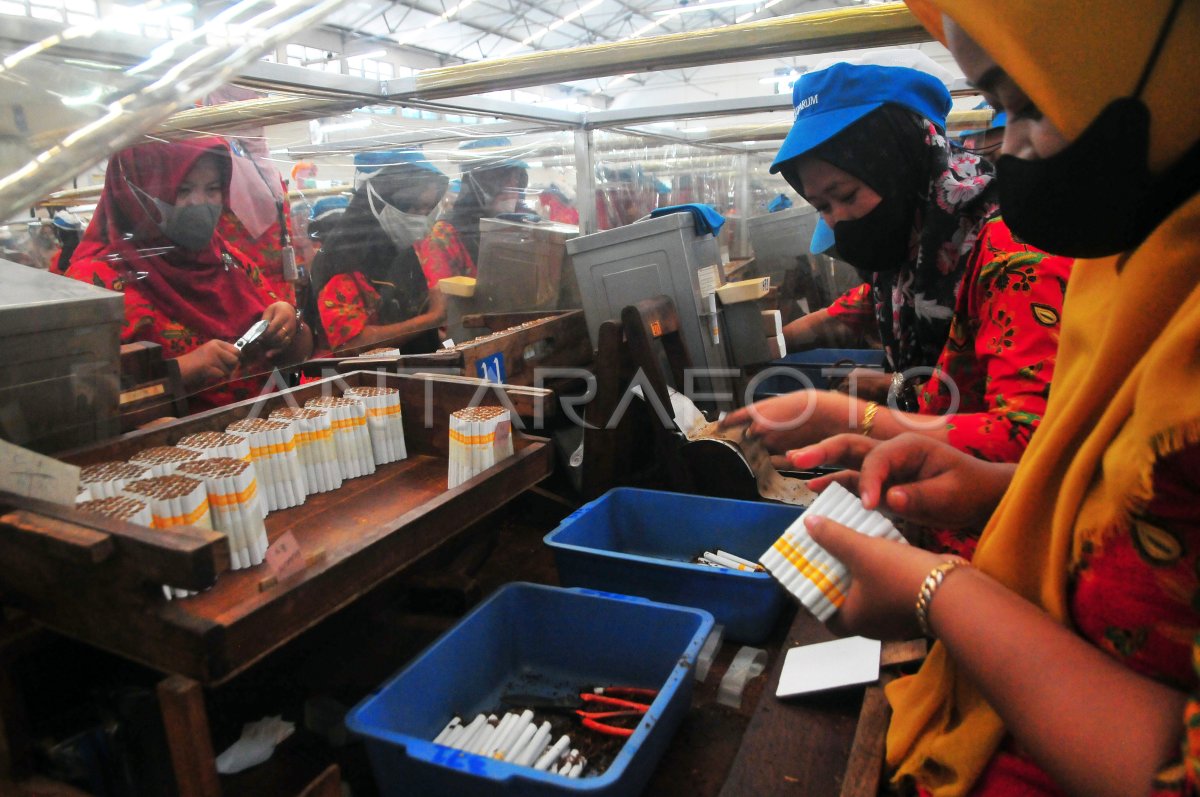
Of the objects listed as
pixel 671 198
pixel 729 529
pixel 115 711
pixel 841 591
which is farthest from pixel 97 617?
pixel 671 198

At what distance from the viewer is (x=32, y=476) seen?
0.90 meters

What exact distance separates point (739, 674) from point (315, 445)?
971mm

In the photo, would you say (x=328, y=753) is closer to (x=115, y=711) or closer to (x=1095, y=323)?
(x=115, y=711)

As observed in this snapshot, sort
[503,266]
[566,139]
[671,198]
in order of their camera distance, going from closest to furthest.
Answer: [503,266] < [566,139] < [671,198]

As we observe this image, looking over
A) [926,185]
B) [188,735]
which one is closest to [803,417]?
[926,185]

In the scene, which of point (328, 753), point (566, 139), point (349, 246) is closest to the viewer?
point (328, 753)

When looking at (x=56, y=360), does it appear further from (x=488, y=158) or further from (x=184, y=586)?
(x=488, y=158)

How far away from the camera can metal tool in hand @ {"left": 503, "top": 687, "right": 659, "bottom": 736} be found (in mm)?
1263

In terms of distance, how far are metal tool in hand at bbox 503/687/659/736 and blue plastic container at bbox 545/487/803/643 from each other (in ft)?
0.82

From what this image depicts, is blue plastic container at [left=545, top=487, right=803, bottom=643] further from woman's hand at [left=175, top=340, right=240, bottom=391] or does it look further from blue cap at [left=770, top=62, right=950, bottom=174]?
woman's hand at [left=175, top=340, right=240, bottom=391]

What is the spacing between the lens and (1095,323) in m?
0.68

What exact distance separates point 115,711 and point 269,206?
1.88 m

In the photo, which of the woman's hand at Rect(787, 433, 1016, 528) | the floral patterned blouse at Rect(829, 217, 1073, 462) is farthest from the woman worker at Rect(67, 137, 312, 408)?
→ the floral patterned blouse at Rect(829, 217, 1073, 462)

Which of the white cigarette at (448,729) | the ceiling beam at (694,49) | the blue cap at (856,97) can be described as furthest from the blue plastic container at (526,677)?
the ceiling beam at (694,49)
